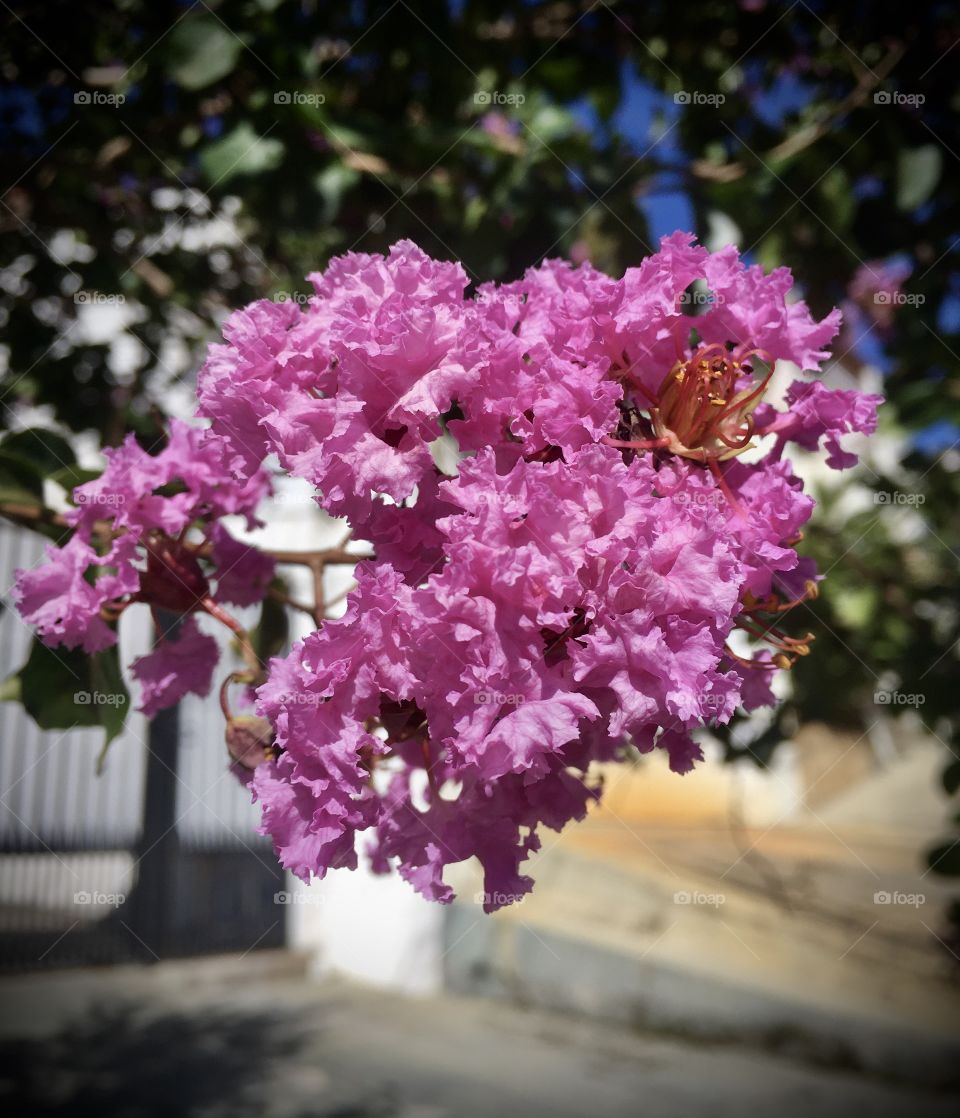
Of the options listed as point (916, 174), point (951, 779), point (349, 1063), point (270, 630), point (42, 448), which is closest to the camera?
point (270, 630)

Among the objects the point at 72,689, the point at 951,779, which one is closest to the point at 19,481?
the point at 72,689

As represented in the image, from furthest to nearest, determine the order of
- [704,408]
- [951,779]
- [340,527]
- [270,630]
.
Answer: [340,527] < [951,779] < [270,630] < [704,408]

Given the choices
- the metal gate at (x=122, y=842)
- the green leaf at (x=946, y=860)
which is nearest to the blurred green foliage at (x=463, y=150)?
the green leaf at (x=946, y=860)

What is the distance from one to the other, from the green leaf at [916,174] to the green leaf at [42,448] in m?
1.60

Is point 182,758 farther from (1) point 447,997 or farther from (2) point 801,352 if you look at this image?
(2) point 801,352

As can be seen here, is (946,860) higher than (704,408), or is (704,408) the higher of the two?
(704,408)

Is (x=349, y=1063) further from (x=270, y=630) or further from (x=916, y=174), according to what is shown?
(x=916, y=174)

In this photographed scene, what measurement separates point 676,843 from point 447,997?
2.55 meters

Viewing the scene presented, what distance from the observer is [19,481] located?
137 centimetres

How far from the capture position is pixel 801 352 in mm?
987

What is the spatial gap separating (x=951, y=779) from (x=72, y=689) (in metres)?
1.89

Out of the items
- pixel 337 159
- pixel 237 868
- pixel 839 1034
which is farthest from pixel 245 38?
pixel 237 868

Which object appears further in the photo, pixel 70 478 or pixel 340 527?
pixel 340 527

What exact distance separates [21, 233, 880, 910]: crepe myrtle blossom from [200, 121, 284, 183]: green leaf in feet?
3.20
